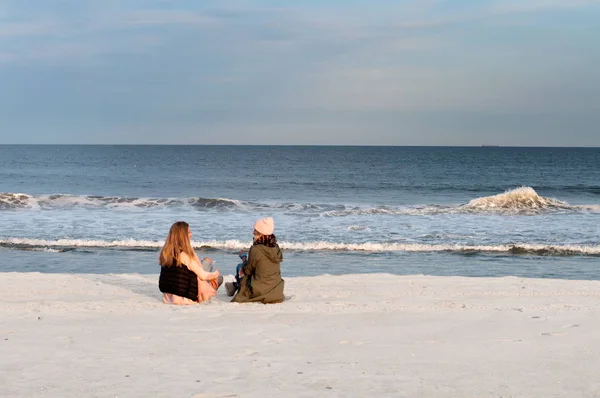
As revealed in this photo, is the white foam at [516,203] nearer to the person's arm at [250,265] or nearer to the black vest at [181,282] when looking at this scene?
the person's arm at [250,265]

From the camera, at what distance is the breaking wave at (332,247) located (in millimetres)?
16469

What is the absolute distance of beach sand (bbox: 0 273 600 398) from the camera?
5.19 m

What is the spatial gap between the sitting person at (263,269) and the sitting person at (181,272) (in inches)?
18.3

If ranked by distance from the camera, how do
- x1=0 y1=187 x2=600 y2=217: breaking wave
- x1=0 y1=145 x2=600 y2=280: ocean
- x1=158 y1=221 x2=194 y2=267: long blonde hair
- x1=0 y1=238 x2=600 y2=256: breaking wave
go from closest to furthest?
x1=158 y1=221 x2=194 y2=267: long blonde hair, x1=0 y1=145 x2=600 y2=280: ocean, x1=0 y1=238 x2=600 y2=256: breaking wave, x1=0 y1=187 x2=600 y2=217: breaking wave

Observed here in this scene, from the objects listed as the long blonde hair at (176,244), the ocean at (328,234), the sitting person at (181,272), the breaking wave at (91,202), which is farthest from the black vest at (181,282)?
the breaking wave at (91,202)

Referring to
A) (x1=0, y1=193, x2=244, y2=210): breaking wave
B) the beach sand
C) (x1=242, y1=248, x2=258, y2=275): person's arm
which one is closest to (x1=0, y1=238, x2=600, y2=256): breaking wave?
the beach sand

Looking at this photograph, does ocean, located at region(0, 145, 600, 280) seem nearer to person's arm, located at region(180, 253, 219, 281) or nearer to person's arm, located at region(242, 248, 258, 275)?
person's arm, located at region(242, 248, 258, 275)

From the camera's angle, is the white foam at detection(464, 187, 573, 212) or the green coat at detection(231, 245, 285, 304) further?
the white foam at detection(464, 187, 573, 212)

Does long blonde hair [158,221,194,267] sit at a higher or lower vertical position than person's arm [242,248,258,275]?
higher

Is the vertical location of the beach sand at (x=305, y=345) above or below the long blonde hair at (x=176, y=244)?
below

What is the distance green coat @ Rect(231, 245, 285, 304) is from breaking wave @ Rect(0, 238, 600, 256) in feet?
26.1

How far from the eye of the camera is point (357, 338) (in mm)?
6707

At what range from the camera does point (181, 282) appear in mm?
8461

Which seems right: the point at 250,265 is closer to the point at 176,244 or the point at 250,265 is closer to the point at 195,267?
the point at 195,267
